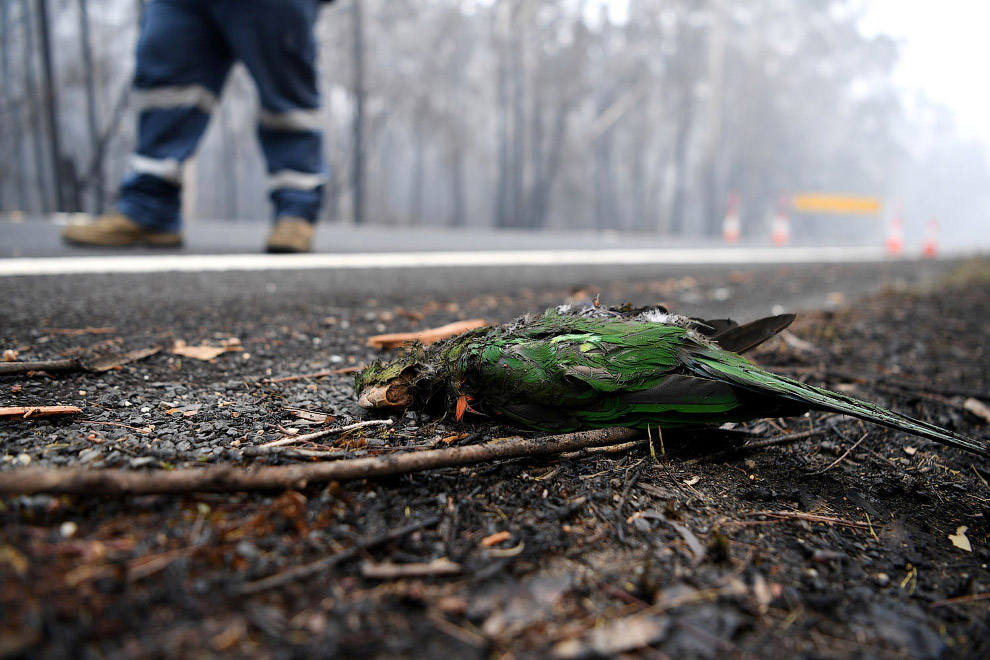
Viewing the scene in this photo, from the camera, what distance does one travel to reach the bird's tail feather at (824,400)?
125cm

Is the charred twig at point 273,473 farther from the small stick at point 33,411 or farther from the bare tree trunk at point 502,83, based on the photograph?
the bare tree trunk at point 502,83

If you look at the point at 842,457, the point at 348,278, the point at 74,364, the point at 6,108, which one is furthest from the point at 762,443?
the point at 6,108

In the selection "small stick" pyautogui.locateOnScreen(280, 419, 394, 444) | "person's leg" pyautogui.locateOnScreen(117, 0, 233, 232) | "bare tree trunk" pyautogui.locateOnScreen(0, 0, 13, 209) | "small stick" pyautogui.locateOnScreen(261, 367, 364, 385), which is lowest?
"small stick" pyautogui.locateOnScreen(280, 419, 394, 444)

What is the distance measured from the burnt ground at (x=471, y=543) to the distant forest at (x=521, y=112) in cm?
875

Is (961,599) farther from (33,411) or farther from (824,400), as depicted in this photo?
(33,411)

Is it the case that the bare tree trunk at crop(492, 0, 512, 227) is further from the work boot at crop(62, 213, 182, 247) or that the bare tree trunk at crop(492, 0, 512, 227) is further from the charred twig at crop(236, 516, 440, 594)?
the charred twig at crop(236, 516, 440, 594)

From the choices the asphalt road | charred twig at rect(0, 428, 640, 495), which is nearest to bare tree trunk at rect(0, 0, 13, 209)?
the asphalt road

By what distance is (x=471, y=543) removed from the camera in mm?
1037

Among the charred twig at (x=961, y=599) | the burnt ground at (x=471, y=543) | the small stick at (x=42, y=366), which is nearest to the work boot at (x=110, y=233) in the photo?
the burnt ground at (x=471, y=543)

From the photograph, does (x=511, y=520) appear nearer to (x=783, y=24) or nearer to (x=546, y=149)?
(x=546, y=149)

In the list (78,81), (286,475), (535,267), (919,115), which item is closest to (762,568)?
(286,475)

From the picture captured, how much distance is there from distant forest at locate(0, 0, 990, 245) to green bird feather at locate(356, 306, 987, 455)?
8.94 m

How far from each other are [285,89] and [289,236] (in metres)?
0.94

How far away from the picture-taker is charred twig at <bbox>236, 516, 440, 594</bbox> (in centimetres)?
85
